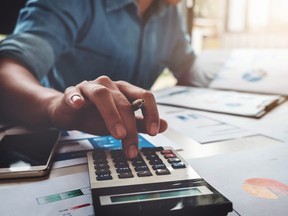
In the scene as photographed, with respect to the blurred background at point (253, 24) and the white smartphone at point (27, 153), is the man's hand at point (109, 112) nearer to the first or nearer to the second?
the white smartphone at point (27, 153)

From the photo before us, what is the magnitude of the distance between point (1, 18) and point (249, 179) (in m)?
1.22

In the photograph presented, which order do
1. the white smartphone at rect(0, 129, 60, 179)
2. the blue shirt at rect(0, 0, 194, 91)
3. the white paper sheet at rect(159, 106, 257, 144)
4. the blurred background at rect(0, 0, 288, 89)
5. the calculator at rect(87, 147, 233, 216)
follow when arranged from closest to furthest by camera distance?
the calculator at rect(87, 147, 233, 216), the white smartphone at rect(0, 129, 60, 179), the white paper sheet at rect(159, 106, 257, 144), the blue shirt at rect(0, 0, 194, 91), the blurred background at rect(0, 0, 288, 89)

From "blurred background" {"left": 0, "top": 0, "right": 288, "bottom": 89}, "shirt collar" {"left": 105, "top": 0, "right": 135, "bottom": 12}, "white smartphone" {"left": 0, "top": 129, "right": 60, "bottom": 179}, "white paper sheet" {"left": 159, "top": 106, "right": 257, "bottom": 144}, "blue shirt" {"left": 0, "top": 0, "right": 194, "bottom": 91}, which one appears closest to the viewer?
"white smartphone" {"left": 0, "top": 129, "right": 60, "bottom": 179}

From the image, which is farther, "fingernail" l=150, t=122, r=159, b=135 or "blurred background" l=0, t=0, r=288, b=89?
"blurred background" l=0, t=0, r=288, b=89

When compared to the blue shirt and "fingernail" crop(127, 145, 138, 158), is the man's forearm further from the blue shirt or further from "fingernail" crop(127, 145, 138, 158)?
"fingernail" crop(127, 145, 138, 158)

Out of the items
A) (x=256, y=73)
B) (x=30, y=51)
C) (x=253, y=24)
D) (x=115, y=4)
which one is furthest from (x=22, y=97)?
(x=253, y=24)

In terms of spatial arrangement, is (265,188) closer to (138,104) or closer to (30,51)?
(138,104)

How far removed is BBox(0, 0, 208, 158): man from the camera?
1.44ft

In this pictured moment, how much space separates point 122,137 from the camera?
0.40m

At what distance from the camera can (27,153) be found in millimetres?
427

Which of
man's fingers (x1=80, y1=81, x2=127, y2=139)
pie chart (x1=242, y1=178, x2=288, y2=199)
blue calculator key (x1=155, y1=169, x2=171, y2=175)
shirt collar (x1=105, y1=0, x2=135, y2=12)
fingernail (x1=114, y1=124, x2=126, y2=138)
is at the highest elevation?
shirt collar (x1=105, y1=0, x2=135, y2=12)

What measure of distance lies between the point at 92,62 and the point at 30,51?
338 mm

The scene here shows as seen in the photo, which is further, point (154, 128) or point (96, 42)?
point (96, 42)

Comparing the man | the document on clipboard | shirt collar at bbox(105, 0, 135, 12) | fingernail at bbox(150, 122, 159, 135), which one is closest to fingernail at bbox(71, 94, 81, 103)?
the man
